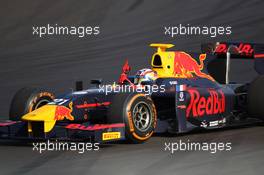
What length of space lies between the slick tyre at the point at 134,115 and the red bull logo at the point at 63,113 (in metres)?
0.64

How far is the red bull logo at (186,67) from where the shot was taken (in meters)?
11.4

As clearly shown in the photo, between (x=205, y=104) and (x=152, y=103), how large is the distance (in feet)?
4.52

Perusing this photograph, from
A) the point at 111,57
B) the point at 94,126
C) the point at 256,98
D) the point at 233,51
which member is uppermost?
the point at 111,57

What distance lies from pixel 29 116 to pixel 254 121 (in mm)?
4292

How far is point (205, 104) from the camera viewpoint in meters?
11.0

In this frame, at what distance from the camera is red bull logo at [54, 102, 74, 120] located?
31.6ft

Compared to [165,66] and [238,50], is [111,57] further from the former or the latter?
[165,66]

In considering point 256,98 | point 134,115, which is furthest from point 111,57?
point 134,115

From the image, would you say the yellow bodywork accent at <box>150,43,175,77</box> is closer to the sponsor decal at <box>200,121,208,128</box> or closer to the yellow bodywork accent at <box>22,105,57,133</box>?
the sponsor decal at <box>200,121,208,128</box>

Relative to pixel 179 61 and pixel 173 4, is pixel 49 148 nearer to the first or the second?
pixel 179 61

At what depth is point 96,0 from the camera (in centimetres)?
2748

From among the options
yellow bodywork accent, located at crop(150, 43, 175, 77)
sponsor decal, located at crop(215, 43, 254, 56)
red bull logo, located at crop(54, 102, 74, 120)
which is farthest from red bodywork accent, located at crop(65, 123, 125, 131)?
sponsor decal, located at crop(215, 43, 254, 56)

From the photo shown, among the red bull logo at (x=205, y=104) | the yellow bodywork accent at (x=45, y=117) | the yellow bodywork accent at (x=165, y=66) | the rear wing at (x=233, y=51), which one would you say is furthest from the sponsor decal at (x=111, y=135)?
the rear wing at (x=233, y=51)

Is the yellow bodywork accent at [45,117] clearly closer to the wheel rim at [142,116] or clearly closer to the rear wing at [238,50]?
the wheel rim at [142,116]
